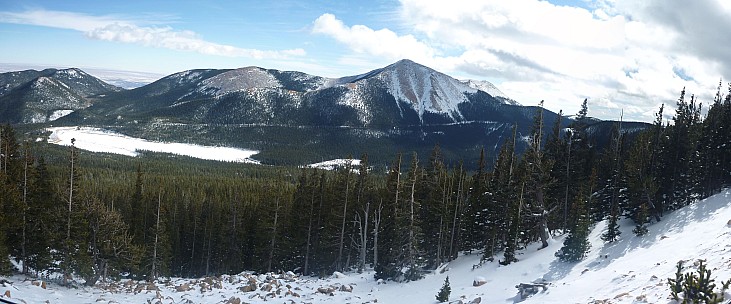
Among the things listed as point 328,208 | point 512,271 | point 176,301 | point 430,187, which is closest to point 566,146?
point 430,187

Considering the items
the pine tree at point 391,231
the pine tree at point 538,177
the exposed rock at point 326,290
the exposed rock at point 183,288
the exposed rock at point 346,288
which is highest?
the pine tree at point 538,177

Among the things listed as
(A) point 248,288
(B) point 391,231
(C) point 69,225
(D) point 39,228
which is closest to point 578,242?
(B) point 391,231

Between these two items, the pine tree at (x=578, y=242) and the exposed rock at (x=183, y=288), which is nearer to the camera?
the pine tree at (x=578, y=242)

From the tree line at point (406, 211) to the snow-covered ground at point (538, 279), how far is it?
150 centimetres

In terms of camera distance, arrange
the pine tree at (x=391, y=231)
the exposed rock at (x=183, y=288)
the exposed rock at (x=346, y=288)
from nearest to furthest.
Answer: the exposed rock at (x=183, y=288) < the exposed rock at (x=346, y=288) < the pine tree at (x=391, y=231)

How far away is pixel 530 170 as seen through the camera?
1335 inches

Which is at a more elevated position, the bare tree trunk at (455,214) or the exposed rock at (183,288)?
the bare tree trunk at (455,214)

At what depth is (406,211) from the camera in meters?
34.2

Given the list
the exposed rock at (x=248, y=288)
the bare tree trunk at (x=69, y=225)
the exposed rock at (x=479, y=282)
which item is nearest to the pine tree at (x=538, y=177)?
the exposed rock at (x=479, y=282)

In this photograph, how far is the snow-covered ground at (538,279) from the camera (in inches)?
767

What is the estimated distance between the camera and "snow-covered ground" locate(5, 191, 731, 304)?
64.0 feet

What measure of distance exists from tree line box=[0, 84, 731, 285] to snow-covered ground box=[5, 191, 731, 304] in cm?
150

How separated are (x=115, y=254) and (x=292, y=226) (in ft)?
57.1

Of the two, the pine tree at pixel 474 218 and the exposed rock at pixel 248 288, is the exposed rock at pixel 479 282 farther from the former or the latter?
the exposed rock at pixel 248 288
